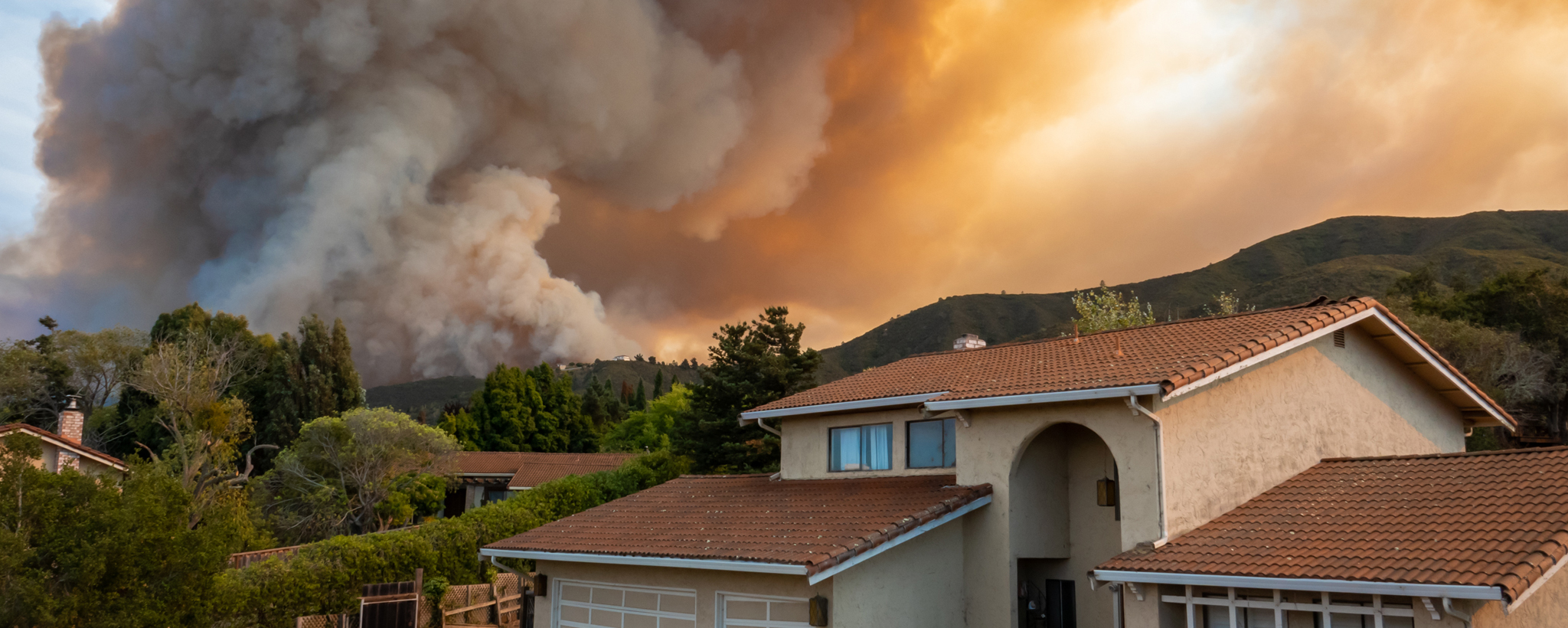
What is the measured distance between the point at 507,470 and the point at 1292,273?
92.8 m

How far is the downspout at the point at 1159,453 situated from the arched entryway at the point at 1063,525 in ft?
8.12

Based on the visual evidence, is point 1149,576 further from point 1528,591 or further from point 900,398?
point 900,398

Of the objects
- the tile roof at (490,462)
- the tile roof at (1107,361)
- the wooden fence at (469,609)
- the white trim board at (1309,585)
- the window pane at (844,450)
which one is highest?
the tile roof at (1107,361)

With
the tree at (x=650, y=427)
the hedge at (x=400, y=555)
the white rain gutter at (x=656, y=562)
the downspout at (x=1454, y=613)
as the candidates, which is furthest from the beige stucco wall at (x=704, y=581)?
the tree at (x=650, y=427)

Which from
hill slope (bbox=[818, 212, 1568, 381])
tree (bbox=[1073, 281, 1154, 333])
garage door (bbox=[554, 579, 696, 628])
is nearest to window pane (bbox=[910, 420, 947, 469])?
garage door (bbox=[554, 579, 696, 628])

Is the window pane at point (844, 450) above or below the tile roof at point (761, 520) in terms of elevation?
above

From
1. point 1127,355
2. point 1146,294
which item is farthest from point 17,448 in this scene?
point 1146,294

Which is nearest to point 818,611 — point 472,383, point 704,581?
point 704,581

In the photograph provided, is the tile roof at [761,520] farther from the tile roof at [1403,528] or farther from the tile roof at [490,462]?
the tile roof at [490,462]

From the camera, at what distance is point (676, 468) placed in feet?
118

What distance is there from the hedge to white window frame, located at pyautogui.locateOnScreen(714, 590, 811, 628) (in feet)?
42.9

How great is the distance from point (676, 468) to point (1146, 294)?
106 m

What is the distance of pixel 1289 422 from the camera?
16297 mm

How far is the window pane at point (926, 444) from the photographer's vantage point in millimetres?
19000
